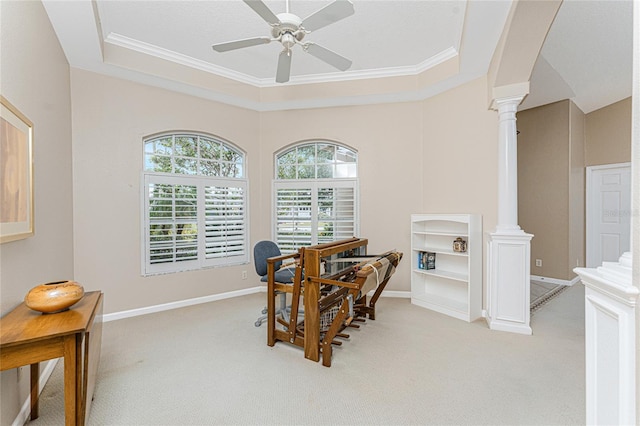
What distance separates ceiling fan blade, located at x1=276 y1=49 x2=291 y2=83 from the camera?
2705 mm

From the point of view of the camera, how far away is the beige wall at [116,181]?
357 centimetres

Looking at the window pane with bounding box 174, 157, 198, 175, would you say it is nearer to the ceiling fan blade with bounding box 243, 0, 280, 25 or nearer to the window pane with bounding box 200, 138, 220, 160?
the window pane with bounding box 200, 138, 220, 160

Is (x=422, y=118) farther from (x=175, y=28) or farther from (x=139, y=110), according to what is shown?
(x=139, y=110)

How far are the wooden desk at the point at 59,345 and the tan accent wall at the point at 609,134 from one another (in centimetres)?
748

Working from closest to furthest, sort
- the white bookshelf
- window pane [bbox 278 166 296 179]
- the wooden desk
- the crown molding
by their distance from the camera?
1. the wooden desk
2. the crown molding
3. the white bookshelf
4. window pane [bbox 278 166 296 179]

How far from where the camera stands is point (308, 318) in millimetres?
2711

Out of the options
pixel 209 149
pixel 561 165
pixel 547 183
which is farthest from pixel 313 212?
pixel 561 165

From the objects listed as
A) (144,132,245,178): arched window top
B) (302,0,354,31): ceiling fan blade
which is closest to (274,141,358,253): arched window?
(144,132,245,178): arched window top

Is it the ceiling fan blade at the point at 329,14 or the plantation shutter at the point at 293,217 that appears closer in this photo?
the ceiling fan blade at the point at 329,14

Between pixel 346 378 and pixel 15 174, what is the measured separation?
261 centimetres

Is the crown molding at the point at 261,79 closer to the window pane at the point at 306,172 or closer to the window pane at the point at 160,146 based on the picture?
the window pane at the point at 160,146

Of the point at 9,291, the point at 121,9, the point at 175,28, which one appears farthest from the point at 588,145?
the point at 9,291

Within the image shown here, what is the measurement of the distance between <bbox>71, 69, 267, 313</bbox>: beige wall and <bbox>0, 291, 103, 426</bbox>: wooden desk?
206 centimetres

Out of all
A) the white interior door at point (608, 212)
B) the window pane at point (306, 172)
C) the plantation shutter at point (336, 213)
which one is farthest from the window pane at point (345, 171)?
the white interior door at point (608, 212)
